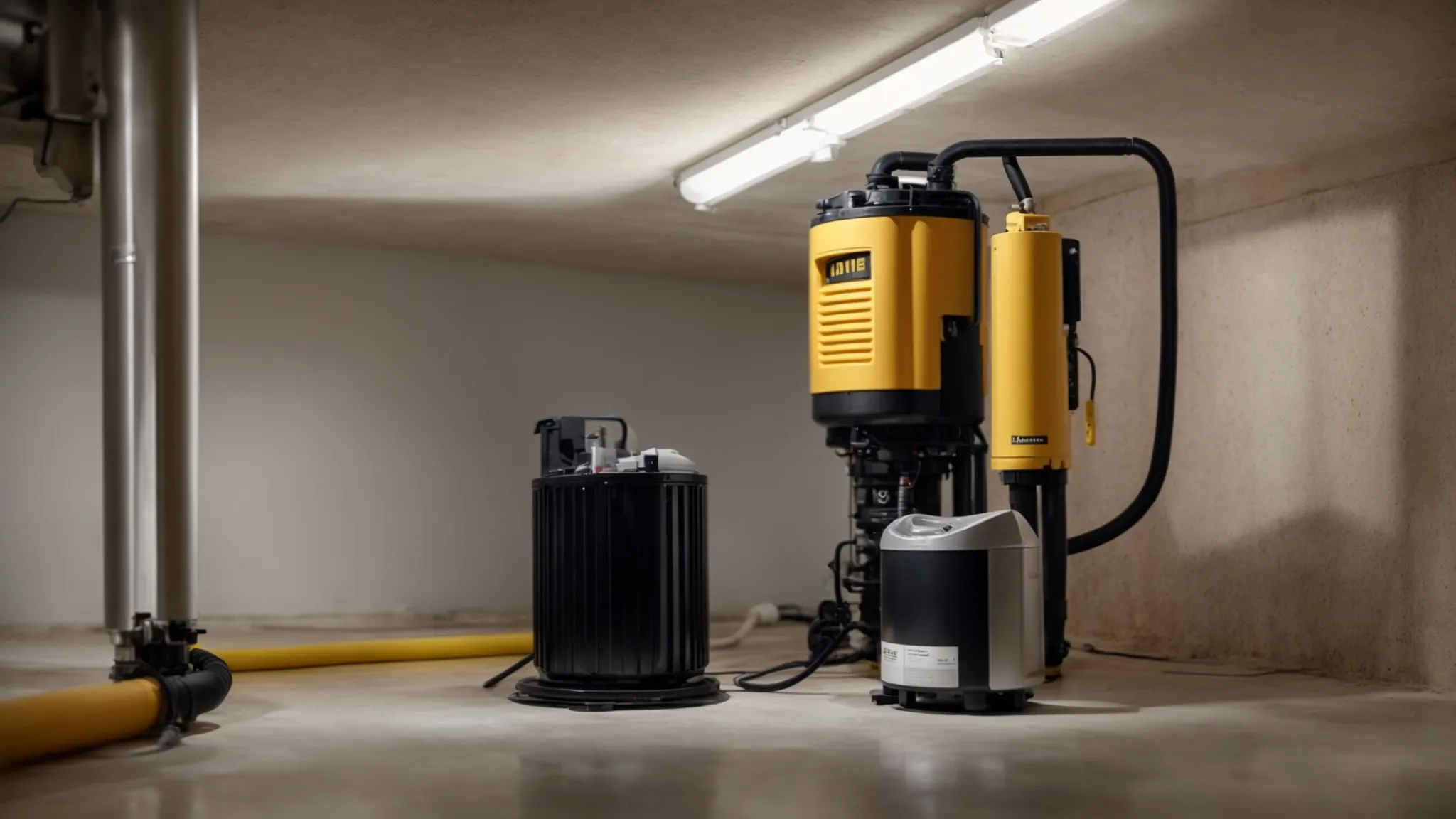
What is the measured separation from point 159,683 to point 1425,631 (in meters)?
4.39

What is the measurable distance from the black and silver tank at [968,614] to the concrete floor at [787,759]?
135 mm

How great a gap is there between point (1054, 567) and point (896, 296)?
131 cm

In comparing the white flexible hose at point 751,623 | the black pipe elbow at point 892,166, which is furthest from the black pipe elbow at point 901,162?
the white flexible hose at point 751,623

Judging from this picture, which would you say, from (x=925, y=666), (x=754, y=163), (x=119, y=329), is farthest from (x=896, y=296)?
(x=119, y=329)

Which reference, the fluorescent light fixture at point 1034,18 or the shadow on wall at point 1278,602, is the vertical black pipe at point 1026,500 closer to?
the shadow on wall at point 1278,602

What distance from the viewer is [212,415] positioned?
315 inches

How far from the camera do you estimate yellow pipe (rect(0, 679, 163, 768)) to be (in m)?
3.38

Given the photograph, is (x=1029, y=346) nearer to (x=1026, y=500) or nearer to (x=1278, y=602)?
(x=1026, y=500)

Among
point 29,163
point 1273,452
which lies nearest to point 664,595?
point 1273,452

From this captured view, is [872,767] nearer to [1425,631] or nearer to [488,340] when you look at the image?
[1425,631]

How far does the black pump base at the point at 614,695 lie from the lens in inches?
178

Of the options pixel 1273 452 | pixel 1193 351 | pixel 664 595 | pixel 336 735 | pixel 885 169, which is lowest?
pixel 336 735

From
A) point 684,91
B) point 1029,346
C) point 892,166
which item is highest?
point 684,91

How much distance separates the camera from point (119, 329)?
12.9 ft
